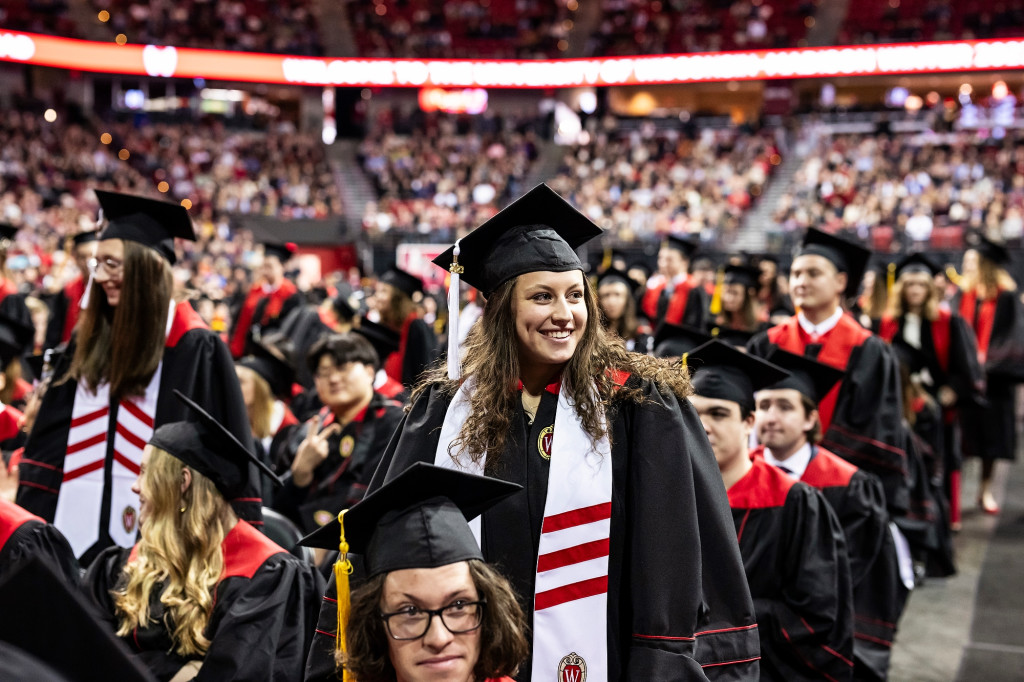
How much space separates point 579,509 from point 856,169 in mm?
21624

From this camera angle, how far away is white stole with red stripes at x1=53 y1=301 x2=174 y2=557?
12.4 feet

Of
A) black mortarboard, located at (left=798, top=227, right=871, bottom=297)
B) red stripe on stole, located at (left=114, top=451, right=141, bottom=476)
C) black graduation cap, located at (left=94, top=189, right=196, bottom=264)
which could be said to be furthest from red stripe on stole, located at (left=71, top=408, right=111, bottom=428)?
black mortarboard, located at (left=798, top=227, right=871, bottom=297)

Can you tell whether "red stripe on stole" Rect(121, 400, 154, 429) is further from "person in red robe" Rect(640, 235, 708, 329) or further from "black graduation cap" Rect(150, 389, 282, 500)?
"person in red robe" Rect(640, 235, 708, 329)

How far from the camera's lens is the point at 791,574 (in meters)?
3.47

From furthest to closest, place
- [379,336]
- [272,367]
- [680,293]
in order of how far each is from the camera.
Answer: [680,293], [272,367], [379,336]

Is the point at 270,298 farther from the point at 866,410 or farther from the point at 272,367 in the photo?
the point at 866,410

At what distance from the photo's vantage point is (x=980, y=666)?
17.6 feet

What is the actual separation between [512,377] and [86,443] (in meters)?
2.01

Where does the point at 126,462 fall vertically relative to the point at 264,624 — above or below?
above

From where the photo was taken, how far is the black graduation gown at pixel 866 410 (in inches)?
191

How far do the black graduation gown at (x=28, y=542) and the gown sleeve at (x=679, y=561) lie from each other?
5.19 feet

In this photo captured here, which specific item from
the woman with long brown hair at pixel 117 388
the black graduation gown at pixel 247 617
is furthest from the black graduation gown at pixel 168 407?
the black graduation gown at pixel 247 617

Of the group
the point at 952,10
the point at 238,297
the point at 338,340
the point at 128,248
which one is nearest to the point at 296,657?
the point at 128,248

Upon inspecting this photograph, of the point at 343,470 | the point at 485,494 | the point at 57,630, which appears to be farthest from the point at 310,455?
the point at 57,630
